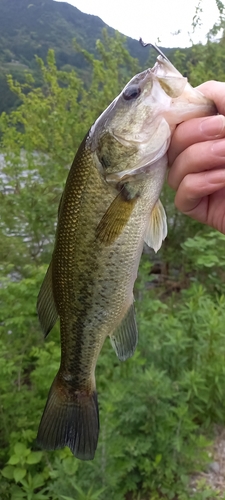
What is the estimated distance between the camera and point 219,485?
2705mm

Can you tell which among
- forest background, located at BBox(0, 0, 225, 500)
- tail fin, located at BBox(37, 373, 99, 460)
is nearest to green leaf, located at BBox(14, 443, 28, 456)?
forest background, located at BBox(0, 0, 225, 500)

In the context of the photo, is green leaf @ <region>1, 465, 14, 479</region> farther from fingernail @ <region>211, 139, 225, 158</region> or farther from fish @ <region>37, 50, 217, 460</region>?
fingernail @ <region>211, 139, 225, 158</region>

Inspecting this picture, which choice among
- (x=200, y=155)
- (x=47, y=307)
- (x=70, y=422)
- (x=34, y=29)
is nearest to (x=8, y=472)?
(x=70, y=422)

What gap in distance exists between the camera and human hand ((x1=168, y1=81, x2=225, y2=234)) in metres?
1.38

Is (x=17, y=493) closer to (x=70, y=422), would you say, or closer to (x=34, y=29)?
(x=70, y=422)

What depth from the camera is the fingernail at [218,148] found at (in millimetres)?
1369

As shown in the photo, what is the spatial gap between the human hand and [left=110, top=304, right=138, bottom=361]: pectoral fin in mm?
478

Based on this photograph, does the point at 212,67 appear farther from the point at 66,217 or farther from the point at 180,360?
the point at 66,217

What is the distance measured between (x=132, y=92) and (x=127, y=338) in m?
0.89

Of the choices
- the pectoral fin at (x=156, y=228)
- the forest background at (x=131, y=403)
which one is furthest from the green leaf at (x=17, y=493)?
the pectoral fin at (x=156, y=228)

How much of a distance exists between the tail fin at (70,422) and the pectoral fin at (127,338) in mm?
244

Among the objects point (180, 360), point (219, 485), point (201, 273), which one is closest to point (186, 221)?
point (201, 273)

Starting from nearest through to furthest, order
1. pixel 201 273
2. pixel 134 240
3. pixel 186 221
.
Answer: pixel 134 240
pixel 201 273
pixel 186 221

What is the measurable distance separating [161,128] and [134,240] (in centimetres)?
39
